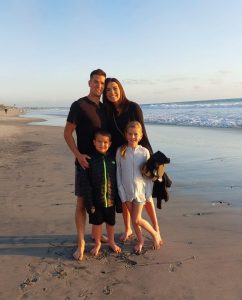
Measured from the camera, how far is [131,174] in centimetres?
384

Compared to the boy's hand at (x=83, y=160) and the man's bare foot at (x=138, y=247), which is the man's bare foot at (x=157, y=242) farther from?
the boy's hand at (x=83, y=160)

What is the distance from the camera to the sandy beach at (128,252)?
3.14 metres

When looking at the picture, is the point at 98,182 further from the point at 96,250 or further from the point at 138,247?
the point at 138,247

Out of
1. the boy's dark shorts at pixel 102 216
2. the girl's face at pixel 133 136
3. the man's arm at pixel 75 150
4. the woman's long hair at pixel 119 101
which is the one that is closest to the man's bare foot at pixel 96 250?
the boy's dark shorts at pixel 102 216

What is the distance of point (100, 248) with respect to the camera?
13.3 feet

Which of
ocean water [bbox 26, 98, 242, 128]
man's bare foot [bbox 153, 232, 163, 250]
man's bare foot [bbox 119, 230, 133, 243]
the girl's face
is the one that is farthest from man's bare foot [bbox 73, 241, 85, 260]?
ocean water [bbox 26, 98, 242, 128]

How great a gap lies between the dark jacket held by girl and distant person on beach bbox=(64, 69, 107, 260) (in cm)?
7

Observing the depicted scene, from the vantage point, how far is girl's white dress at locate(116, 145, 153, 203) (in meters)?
3.84

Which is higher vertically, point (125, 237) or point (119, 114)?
point (119, 114)

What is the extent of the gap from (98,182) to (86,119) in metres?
0.65

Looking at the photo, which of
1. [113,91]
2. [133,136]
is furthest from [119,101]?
[133,136]

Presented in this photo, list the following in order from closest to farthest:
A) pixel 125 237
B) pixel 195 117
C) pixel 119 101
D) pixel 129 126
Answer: pixel 129 126 → pixel 119 101 → pixel 125 237 → pixel 195 117

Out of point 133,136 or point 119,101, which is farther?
point 119,101

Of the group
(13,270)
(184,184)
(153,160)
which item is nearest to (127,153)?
(153,160)
